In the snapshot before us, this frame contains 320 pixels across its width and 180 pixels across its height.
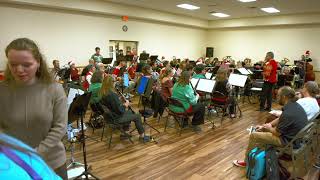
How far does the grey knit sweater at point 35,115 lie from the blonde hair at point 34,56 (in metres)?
0.04

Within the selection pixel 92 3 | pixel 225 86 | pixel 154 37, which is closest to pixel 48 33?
pixel 92 3

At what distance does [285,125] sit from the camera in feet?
12.0

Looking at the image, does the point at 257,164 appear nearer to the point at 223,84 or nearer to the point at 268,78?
the point at 223,84

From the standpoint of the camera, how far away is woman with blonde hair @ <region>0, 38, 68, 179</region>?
1.44 metres

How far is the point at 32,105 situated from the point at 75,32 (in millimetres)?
10665

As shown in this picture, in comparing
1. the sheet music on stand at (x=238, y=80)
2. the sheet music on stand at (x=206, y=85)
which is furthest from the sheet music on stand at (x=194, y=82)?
the sheet music on stand at (x=238, y=80)

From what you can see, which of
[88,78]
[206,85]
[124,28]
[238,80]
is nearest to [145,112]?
[206,85]

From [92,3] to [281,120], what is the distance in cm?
959

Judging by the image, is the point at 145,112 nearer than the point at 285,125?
No

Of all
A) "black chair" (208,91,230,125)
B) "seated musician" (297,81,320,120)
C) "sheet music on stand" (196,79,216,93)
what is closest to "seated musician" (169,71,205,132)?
"sheet music on stand" (196,79,216,93)

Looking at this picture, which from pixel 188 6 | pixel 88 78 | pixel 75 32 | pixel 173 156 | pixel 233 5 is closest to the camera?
pixel 173 156

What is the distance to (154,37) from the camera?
1500 cm

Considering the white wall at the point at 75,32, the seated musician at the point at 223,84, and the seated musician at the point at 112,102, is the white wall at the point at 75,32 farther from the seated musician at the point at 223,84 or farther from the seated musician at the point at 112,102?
the seated musician at the point at 223,84

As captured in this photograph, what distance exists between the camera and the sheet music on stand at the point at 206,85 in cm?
671
